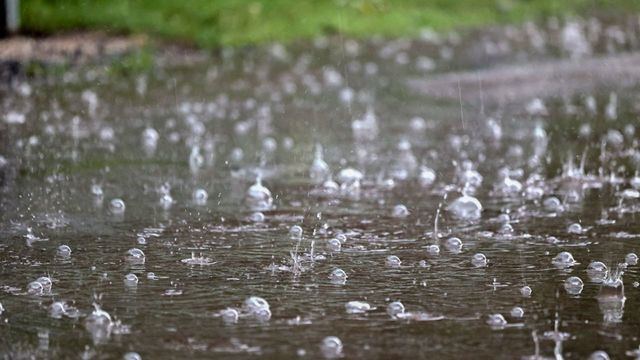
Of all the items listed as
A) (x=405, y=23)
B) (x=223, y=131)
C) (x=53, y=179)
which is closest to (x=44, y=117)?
(x=223, y=131)

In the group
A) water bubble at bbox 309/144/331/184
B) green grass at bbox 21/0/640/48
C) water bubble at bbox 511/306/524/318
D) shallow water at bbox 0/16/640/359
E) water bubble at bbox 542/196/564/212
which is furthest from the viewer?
green grass at bbox 21/0/640/48

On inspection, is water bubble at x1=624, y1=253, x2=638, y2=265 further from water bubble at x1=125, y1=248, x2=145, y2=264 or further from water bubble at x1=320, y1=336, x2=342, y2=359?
water bubble at x1=125, y1=248, x2=145, y2=264

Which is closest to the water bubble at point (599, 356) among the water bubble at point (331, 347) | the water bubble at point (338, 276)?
the water bubble at point (331, 347)

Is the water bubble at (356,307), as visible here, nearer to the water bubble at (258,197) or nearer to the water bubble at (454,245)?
the water bubble at (454,245)

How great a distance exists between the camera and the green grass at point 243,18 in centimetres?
1335

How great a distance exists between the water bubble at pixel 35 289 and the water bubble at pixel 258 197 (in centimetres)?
176

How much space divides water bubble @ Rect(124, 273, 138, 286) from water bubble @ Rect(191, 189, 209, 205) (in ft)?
5.31

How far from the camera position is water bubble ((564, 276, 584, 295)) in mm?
4193

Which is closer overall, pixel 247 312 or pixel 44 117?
pixel 247 312

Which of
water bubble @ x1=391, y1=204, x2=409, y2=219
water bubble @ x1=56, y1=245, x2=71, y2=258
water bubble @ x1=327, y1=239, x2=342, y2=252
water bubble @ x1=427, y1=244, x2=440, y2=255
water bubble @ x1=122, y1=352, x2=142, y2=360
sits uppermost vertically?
water bubble @ x1=391, y1=204, x2=409, y2=219

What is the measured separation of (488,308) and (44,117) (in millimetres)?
5533

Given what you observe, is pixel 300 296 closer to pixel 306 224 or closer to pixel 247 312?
pixel 247 312

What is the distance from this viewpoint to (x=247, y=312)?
392cm

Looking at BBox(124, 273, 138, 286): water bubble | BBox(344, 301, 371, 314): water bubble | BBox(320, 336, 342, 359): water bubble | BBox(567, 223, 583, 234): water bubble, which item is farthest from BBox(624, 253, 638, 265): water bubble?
BBox(124, 273, 138, 286): water bubble
